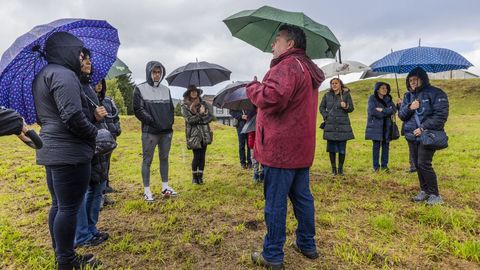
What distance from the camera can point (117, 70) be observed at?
5867 millimetres

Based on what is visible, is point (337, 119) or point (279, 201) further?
point (337, 119)

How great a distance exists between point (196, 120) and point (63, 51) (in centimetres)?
370

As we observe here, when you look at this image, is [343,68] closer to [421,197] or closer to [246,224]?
[421,197]

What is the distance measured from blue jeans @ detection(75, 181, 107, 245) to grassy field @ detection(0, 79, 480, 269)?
168 mm

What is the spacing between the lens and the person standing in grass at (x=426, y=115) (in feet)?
16.5

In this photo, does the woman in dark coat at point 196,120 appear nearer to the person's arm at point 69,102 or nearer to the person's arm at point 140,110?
the person's arm at point 140,110

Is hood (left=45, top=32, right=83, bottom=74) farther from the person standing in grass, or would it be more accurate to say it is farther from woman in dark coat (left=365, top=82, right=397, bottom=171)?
woman in dark coat (left=365, top=82, right=397, bottom=171)

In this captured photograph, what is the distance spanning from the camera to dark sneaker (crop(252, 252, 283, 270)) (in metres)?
3.31

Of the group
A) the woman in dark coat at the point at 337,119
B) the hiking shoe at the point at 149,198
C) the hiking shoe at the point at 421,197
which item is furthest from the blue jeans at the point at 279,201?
the woman in dark coat at the point at 337,119

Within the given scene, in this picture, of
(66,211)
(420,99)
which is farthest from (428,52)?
(66,211)

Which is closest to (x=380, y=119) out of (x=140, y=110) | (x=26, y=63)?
(x=140, y=110)

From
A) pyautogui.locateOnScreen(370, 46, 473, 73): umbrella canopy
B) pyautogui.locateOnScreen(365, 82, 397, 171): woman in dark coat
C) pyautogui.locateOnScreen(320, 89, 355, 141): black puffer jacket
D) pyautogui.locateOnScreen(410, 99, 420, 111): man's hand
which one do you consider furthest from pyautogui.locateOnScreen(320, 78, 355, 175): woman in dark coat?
pyautogui.locateOnScreen(410, 99, 420, 111): man's hand

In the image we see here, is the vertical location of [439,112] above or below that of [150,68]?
Answer: below

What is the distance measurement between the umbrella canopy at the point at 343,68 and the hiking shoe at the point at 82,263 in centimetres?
605
